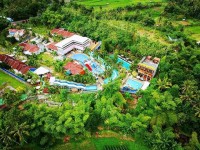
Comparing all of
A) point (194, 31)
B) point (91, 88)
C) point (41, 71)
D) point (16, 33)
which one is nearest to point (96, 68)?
point (91, 88)

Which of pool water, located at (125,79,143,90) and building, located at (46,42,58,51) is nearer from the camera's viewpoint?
pool water, located at (125,79,143,90)

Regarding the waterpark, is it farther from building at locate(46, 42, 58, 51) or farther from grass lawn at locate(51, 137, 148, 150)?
grass lawn at locate(51, 137, 148, 150)

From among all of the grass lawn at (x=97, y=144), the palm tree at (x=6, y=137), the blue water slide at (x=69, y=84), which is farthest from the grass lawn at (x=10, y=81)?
the grass lawn at (x=97, y=144)

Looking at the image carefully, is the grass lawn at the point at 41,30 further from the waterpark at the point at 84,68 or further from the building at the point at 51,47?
the waterpark at the point at 84,68

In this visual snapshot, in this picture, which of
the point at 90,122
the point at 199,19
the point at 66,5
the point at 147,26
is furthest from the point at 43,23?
the point at 199,19

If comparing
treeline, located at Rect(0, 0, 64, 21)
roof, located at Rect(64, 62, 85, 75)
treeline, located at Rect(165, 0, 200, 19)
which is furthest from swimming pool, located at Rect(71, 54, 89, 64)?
treeline, located at Rect(165, 0, 200, 19)

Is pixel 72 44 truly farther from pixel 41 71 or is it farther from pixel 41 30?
pixel 41 30
